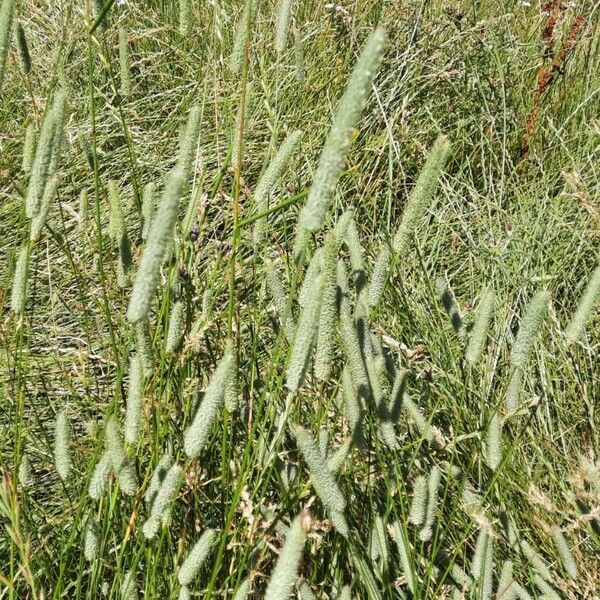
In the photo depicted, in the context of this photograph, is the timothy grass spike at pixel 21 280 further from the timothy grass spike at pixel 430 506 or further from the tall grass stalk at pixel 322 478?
the timothy grass spike at pixel 430 506

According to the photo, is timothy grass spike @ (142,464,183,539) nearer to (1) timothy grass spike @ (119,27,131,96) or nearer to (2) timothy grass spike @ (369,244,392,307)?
(2) timothy grass spike @ (369,244,392,307)

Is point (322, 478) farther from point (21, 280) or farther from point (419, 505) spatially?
point (21, 280)

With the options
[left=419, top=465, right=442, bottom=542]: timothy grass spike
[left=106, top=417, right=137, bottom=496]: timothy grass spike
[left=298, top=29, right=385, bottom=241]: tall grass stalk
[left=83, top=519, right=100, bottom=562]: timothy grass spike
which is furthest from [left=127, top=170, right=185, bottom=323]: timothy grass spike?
[left=419, top=465, right=442, bottom=542]: timothy grass spike

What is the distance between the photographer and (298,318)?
1631mm

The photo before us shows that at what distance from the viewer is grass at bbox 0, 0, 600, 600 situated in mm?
1415

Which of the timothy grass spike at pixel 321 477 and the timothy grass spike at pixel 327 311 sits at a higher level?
the timothy grass spike at pixel 327 311

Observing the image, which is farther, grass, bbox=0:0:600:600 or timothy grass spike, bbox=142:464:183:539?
grass, bbox=0:0:600:600

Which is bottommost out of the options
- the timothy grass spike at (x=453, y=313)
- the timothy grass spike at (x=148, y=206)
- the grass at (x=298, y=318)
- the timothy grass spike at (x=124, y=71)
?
the grass at (x=298, y=318)

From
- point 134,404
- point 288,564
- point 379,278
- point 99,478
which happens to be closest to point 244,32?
point 379,278

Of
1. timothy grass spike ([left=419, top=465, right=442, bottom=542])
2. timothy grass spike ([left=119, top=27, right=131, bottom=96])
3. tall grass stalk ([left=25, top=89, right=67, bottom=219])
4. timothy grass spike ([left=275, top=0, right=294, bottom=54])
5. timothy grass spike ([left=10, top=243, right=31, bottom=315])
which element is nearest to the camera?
tall grass stalk ([left=25, top=89, right=67, bottom=219])

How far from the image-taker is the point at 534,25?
12.8 feet

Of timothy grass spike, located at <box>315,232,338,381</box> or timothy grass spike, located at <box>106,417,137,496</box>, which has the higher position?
timothy grass spike, located at <box>315,232,338,381</box>

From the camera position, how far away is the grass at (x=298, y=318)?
1.42 metres

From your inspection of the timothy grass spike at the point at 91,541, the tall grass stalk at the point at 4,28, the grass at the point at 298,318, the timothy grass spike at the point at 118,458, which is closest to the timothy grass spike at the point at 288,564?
the grass at the point at 298,318
